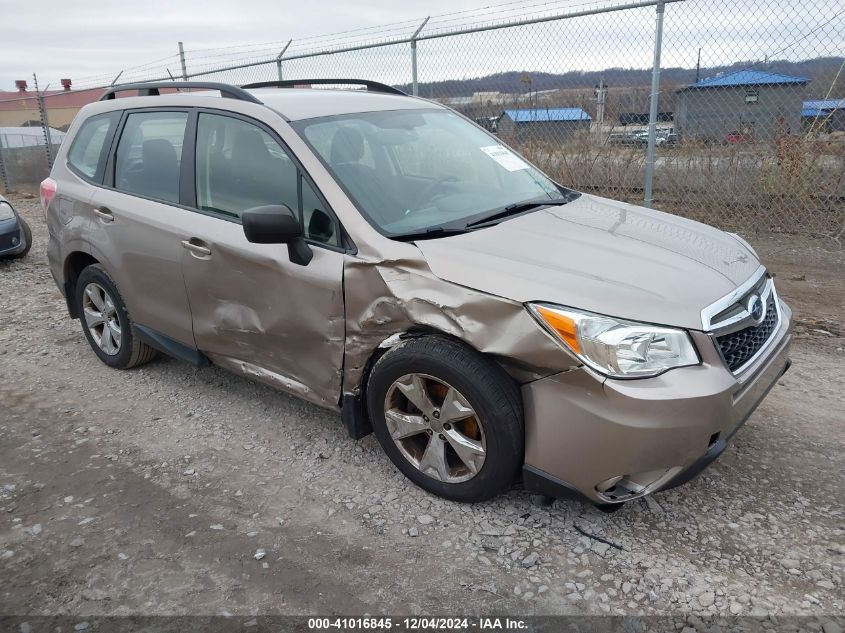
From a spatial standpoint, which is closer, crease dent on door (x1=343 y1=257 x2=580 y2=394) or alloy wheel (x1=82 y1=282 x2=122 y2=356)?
crease dent on door (x1=343 y1=257 x2=580 y2=394)

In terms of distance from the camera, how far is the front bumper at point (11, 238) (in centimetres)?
764

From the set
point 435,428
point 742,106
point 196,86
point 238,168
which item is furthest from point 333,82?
point 742,106

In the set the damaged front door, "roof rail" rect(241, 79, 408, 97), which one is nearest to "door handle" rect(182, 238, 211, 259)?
the damaged front door

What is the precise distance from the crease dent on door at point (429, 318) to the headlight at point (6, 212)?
6625 millimetres

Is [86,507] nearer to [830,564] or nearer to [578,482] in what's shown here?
[578,482]

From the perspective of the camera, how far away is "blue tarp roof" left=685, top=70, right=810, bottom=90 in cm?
662

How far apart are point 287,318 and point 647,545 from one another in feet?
6.26

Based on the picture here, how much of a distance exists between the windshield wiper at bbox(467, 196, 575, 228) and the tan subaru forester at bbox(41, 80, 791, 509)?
0.02 metres

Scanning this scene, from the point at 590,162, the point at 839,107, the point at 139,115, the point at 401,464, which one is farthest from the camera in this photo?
the point at 590,162

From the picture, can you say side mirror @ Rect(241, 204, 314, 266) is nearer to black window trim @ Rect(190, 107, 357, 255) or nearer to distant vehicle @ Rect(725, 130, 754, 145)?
black window trim @ Rect(190, 107, 357, 255)

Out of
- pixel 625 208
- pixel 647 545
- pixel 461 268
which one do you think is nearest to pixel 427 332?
pixel 461 268

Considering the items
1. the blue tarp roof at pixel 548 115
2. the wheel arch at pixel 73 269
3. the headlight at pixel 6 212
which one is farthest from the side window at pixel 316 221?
the headlight at pixel 6 212

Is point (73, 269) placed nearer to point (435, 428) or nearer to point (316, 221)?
point (316, 221)

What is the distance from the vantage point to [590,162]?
8.09 m
